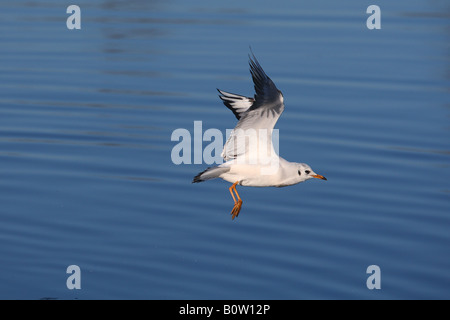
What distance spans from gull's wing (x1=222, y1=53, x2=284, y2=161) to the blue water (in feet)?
3.80

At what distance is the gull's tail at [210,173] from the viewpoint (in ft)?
37.0

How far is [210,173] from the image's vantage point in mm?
11492

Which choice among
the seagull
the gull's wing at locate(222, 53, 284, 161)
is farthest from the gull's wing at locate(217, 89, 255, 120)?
the seagull

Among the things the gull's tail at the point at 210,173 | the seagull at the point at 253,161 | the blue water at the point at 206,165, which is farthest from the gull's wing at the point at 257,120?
the blue water at the point at 206,165

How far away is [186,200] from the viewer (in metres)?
13.6

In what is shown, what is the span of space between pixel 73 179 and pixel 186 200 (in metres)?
1.86

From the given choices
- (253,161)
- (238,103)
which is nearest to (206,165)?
(238,103)

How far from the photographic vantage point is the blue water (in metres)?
11.6

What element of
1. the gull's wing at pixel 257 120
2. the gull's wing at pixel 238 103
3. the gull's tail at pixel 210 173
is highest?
the gull's wing at pixel 238 103

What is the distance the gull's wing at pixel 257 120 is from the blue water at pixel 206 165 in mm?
1158

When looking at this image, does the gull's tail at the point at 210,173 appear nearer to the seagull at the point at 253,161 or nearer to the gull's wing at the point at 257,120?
the seagull at the point at 253,161

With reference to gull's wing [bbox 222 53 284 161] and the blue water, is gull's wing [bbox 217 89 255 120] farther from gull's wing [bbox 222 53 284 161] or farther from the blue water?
the blue water

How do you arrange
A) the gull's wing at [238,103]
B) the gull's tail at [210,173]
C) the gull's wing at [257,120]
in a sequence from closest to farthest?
the gull's wing at [257,120]
the gull's tail at [210,173]
the gull's wing at [238,103]

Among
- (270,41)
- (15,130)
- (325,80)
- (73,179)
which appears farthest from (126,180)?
(270,41)
